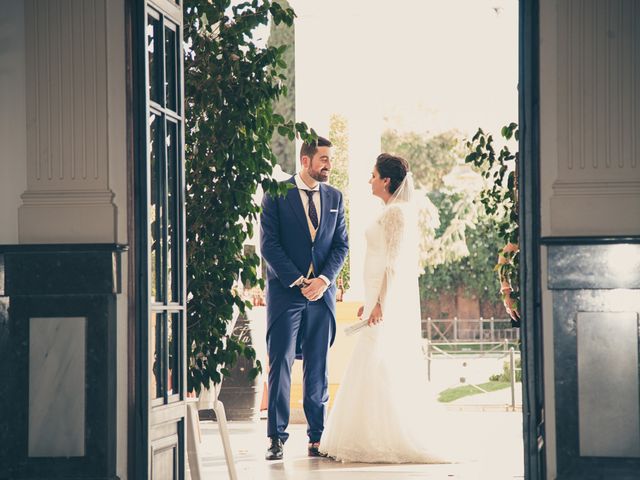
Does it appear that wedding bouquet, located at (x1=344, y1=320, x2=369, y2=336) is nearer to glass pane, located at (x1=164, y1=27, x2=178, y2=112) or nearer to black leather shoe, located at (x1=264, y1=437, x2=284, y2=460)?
black leather shoe, located at (x1=264, y1=437, x2=284, y2=460)

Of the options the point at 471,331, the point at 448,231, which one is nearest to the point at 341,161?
the point at 448,231

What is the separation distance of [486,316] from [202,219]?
23785 millimetres

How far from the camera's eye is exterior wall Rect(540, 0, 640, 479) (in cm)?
434

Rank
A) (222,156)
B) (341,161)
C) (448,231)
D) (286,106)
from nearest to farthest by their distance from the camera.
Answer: (222,156)
(341,161)
(286,106)
(448,231)

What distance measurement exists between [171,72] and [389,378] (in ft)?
8.82

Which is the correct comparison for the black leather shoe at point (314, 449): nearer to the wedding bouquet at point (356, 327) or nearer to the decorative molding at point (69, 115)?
the wedding bouquet at point (356, 327)

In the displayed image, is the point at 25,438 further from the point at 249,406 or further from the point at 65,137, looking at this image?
the point at 249,406

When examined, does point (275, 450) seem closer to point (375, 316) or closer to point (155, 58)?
point (375, 316)

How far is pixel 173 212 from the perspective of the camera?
484 centimetres

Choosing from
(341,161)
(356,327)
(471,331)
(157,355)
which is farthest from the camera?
(471,331)

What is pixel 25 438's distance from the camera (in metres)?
4.45

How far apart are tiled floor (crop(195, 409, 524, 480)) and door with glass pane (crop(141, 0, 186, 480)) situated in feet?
4.46

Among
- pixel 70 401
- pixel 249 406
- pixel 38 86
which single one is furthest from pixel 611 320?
pixel 249 406

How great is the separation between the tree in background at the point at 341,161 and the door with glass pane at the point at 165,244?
201 inches
